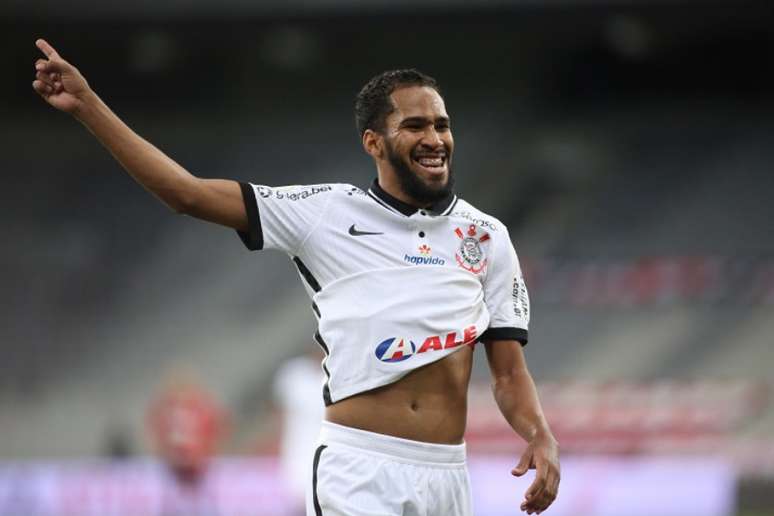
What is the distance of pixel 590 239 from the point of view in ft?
57.4

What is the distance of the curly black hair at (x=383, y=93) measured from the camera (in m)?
4.88

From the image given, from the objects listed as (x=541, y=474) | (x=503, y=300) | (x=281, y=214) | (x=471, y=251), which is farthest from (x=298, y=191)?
(x=541, y=474)

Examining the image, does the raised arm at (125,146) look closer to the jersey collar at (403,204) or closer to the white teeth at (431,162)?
the jersey collar at (403,204)

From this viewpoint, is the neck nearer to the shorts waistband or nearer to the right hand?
the shorts waistband

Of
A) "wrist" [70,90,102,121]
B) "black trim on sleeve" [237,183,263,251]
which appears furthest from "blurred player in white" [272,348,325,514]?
"wrist" [70,90,102,121]

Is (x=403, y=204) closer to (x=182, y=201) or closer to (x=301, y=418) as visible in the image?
(x=182, y=201)

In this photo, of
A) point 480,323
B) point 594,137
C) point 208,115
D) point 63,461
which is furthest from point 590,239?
point 480,323

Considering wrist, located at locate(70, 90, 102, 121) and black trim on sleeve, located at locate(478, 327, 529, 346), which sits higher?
wrist, located at locate(70, 90, 102, 121)

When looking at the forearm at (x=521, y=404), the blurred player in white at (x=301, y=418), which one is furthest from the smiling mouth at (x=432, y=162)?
the blurred player in white at (x=301, y=418)

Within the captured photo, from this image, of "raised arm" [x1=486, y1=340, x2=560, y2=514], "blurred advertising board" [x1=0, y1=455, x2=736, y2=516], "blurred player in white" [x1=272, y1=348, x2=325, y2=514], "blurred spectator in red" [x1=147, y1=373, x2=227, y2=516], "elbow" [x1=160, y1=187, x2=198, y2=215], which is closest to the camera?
"elbow" [x1=160, y1=187, x2=198, y2=215]

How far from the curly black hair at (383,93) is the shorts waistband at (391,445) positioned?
1.00 meters

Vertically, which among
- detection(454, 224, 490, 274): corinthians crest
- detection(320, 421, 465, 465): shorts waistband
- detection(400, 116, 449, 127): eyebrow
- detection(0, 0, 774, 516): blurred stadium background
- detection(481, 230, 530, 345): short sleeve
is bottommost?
detection(320, 421, 465, 465): shorts waistband

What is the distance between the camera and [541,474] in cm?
448

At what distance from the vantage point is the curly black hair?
4.88 metres
